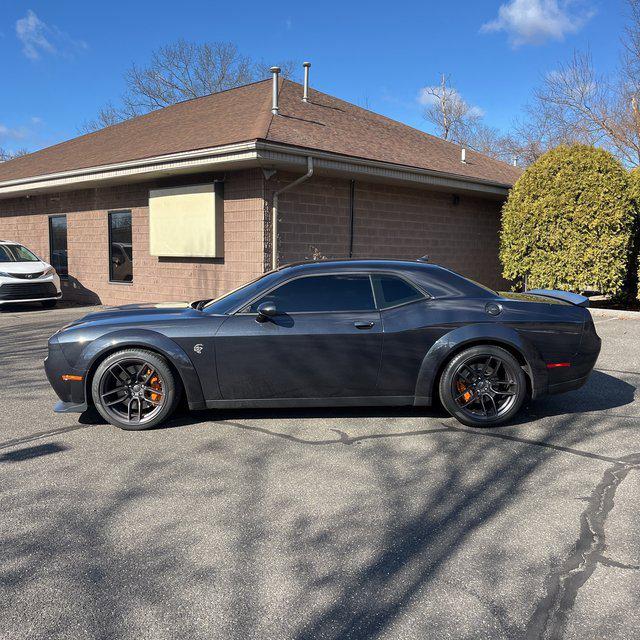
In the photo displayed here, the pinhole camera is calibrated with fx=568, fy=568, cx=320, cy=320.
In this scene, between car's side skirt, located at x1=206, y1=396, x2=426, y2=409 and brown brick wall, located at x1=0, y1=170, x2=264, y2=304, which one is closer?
car's side skirt, located at x1=206, y1=396, x2=426, y2=409

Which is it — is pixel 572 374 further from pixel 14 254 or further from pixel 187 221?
pixel 14 254

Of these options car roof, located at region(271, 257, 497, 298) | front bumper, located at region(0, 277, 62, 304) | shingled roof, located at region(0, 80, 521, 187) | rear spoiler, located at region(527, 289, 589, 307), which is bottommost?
front bumper, located at region(0, 277, 62, 304)

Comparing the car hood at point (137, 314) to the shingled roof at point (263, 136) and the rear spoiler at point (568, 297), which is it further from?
the shingled roof at point (263, 136)

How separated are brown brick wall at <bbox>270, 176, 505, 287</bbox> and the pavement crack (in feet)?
27.1

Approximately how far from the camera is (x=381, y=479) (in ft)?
12.5

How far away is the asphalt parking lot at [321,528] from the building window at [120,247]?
9.07 metres

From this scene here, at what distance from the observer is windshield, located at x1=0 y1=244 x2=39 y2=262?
45.3 ft

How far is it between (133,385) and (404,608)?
10.4 feet

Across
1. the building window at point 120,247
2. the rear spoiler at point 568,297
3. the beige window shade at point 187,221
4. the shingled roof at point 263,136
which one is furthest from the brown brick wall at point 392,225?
the rear spoiler at point 568,297

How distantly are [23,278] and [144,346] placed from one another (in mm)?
9993

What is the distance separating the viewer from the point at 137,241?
13.4m

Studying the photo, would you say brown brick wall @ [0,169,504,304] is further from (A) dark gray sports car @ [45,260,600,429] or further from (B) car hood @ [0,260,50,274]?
(A) dark gray sports car @ [45,260,600,429]

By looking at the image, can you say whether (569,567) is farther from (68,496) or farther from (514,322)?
(68,496)

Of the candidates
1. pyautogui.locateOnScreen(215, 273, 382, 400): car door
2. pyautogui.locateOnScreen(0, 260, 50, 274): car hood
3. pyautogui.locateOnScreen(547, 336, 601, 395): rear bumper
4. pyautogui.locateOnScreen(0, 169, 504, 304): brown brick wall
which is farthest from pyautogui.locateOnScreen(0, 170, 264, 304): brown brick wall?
pyautogui.locateOnScreen(547, 336, 601, 395): rear bumper
